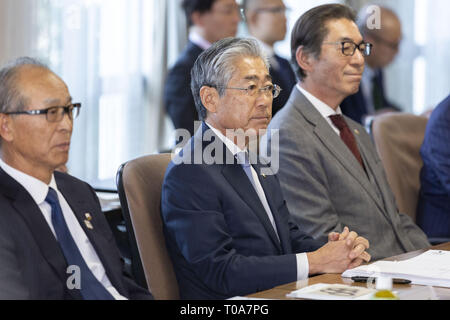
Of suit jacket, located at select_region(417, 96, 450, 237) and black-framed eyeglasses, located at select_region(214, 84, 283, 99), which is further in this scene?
suit jacket, located at select_region(417, 96, 450, 237)

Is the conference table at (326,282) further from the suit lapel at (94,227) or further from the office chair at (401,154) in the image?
the office chair at (401,154)

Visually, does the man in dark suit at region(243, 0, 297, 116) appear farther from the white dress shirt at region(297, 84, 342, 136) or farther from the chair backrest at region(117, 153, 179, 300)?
the chair backrest at region(117, 153, 179, 300)

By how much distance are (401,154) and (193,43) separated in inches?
67.8

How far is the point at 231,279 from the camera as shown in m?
2.17

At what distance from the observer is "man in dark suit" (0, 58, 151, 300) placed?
1.79m

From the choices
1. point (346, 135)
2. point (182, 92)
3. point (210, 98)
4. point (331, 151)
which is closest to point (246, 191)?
point (210, 98)

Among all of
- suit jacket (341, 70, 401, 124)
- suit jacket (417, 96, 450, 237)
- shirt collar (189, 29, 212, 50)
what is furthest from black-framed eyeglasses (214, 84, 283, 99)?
suit jacket (341, 70, 401, 124)

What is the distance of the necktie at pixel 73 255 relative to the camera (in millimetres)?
1938

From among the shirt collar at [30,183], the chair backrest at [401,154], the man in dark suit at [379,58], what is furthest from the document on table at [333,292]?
the man in dark suit at [379,58]

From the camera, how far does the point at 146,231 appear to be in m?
2.27

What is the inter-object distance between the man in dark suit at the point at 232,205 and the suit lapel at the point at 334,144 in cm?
39

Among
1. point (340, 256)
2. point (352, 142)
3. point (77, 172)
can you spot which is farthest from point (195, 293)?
point (77, 172)

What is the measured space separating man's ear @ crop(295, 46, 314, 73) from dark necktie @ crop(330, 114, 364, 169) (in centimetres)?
24

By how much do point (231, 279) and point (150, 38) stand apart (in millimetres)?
3356
